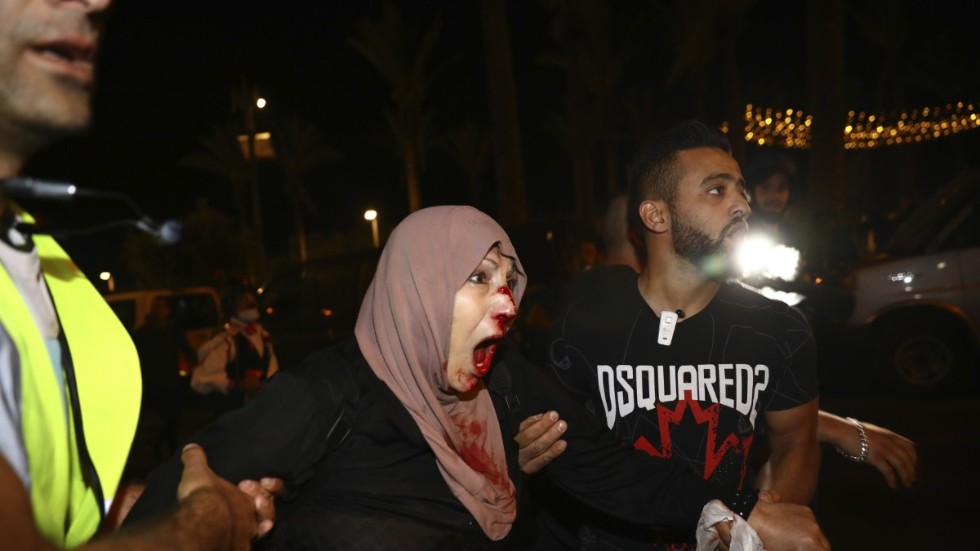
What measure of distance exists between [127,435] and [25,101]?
598mm

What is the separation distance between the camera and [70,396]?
1489 mm

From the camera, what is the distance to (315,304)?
13.8 meters

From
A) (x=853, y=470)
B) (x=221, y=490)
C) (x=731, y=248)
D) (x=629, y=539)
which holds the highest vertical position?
(x=731, y=248)

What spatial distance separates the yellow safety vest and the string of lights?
59.9ft

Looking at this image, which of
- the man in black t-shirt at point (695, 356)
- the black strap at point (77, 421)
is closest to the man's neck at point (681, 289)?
the man in black t-shirt at point (695, 356)

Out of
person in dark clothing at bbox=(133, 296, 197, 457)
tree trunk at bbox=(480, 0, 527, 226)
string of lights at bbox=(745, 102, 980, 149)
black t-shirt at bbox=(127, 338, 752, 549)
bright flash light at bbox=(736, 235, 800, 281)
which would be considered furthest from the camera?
string of lights at bbox=(745, 102, 980, 149)

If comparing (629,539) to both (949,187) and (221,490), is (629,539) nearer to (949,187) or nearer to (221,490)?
(221,490)

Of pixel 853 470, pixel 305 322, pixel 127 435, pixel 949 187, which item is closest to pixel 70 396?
pixel 127 435

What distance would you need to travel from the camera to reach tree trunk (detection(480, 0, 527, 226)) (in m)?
17.0

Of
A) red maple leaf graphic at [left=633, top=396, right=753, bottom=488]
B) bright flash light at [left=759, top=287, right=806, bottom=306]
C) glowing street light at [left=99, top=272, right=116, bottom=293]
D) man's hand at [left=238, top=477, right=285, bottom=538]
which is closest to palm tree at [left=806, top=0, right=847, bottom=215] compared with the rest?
bright flash light at [left=759, top=287, right=806, bottom=306]

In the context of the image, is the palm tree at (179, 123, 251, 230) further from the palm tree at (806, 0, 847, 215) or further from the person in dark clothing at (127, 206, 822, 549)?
the person in dark clothing at (127, 206, 822, 549)

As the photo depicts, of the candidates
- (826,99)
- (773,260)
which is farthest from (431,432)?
(826,99)

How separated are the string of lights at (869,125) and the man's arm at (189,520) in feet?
59.3

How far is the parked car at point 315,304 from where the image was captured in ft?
44.0
